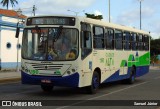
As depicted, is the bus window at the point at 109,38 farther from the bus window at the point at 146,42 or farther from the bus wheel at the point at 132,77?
the bus window at the point at 146,42

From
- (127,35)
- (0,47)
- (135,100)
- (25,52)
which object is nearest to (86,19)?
(25,52)

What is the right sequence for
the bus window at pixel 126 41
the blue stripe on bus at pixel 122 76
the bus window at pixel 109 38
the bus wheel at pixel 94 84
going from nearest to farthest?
the bus wheel at pixel 94 84, the bus window at pixel 109 38, the blue stripe on bus at pixel 122 76, the bus window at pixel 126 41

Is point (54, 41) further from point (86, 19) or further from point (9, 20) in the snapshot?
point (9, 20)

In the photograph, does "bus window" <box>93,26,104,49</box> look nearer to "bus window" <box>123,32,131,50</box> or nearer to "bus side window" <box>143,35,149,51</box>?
"bus window" <box>123,32,131,50</box>

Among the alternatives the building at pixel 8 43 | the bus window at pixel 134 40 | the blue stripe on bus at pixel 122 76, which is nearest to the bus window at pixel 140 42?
the bus window at pixel 134 40

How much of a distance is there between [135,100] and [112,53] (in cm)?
481

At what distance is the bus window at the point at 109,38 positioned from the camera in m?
17.9

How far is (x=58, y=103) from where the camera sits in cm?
1300

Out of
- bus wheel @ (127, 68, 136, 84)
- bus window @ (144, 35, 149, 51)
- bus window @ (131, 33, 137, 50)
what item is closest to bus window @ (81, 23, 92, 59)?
bus window @ (131, 33, 137, 50)

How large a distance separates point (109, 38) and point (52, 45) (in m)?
4.06

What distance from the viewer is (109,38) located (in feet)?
59.7

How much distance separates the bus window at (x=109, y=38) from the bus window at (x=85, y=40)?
206 centimetres

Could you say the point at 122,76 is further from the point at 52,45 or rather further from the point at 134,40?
the point at 52,45

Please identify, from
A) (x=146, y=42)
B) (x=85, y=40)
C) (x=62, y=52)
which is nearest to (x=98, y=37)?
(x=85, y=40)
